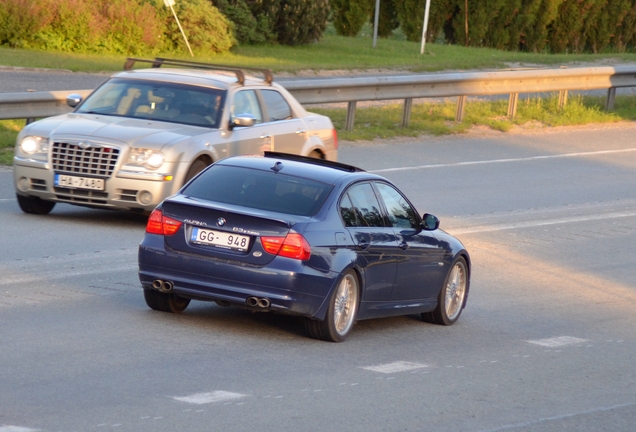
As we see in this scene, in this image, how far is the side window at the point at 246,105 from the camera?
1397 centimetres

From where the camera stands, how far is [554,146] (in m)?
23.1

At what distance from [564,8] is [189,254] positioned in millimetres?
45556

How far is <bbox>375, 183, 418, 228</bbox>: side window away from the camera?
9.65 metres

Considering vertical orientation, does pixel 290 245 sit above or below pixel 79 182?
above

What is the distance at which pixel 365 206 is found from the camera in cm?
934

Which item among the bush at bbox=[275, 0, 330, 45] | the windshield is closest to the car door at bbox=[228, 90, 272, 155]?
the windshield

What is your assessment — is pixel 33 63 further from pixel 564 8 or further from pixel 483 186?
pixel 564 8

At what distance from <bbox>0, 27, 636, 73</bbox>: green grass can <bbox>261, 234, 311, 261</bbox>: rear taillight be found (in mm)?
20837

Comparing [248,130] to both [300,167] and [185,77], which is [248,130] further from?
[300,167]

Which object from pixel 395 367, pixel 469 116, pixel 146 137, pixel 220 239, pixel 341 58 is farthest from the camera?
pixel 341 58

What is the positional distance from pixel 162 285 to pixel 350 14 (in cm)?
4358

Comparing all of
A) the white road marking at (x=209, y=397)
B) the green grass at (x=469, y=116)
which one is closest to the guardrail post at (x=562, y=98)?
the green grass at (x=469, y=116)

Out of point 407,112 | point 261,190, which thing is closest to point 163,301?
point 261,190

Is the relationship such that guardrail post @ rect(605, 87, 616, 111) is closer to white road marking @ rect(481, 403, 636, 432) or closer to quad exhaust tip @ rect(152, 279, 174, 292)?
quad exhaust tip @ rect(152, 279, 174, 292)
